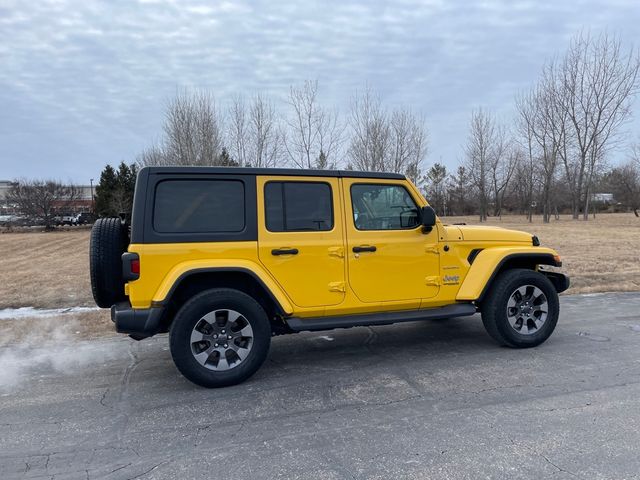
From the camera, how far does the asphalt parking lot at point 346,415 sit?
294 centimetres

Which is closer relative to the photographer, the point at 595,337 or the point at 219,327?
the point at 219,327

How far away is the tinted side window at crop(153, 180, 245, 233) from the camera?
4223 mm

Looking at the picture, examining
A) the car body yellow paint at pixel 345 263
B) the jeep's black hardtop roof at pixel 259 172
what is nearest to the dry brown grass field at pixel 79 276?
the car body yellow paint at pixel 345 263

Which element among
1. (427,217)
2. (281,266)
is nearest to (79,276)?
(281,266)

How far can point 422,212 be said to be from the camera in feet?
16.0

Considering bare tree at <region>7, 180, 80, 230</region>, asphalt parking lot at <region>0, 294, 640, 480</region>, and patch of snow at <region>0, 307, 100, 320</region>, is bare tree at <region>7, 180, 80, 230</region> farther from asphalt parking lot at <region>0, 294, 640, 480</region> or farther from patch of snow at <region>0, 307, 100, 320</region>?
asphalt parking lot at <region>0, 294, 640, 480</region>

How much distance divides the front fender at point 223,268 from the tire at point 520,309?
2291 millimetres

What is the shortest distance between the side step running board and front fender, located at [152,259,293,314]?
20 centimetres

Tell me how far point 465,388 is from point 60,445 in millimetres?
3206

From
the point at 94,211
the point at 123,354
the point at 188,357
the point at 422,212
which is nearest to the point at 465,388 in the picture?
the point at 422,212

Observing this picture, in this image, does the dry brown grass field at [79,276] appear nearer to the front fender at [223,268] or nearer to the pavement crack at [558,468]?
the front fender at [223,268]

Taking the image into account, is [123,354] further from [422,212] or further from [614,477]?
[614,477]

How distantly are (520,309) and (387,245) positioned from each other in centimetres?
177

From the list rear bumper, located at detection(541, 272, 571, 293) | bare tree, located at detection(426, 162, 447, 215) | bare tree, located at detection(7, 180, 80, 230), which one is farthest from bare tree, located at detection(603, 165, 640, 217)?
bare tree, located at detection(7, 180, 80, 230)
